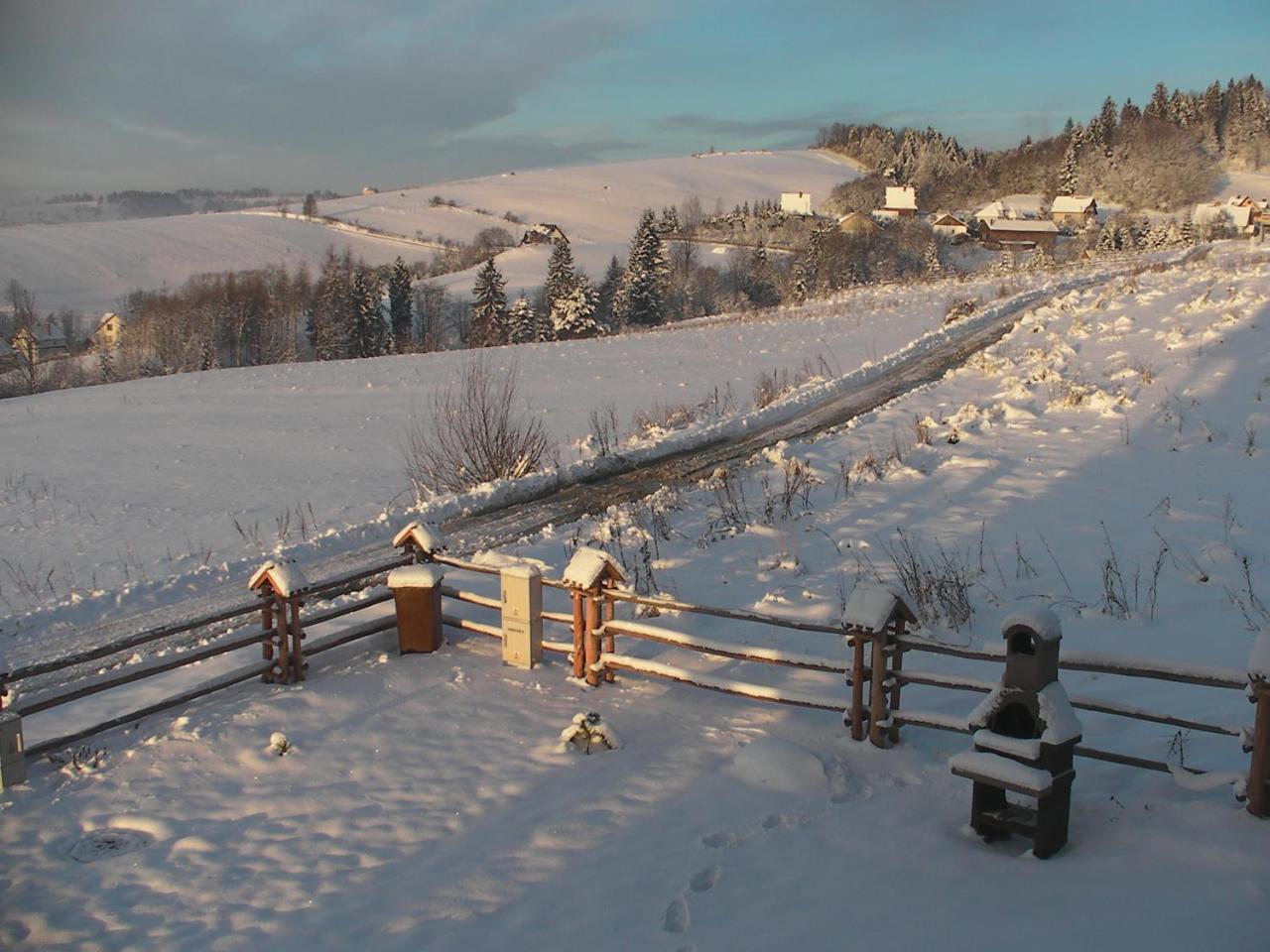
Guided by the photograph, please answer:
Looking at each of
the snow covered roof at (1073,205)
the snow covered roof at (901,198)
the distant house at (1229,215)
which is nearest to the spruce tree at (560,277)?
the distant house at (1229,215)

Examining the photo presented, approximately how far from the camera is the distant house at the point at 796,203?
12169 cm

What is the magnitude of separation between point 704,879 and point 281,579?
4.56 meters

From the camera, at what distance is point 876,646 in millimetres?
6402

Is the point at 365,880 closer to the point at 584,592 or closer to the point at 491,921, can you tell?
the point at 491,921

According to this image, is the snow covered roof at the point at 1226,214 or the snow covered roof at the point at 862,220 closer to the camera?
the snow covered roof at the point at 1226,214

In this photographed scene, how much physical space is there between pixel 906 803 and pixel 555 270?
6847 centimetres

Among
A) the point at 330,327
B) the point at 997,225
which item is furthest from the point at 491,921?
the point at 997,225

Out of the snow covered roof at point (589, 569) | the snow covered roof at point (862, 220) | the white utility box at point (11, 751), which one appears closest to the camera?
the white utility box at point (11, 751)

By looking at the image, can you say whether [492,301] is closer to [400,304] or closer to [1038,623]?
[400,304]

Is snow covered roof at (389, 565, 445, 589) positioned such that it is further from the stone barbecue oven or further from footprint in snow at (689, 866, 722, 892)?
the stone barbecue oven

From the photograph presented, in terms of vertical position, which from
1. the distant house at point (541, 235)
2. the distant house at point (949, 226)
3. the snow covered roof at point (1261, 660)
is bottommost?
the snow covered roof at point (1261, 660)

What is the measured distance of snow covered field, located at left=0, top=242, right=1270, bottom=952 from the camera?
15.7ft

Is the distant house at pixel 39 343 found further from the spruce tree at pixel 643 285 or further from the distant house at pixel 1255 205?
the distant house at pixel 1255 205

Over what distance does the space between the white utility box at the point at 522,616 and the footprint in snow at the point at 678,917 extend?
364cm
